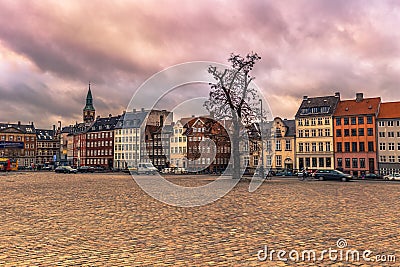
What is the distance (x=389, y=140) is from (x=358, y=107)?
8.79 m

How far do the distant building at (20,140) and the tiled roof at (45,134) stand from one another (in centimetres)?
387

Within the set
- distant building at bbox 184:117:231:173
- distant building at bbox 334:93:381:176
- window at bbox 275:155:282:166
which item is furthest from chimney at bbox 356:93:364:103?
distant building at bbox 184:117:231:173

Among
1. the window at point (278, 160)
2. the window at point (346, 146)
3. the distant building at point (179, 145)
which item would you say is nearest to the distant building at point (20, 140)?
the distant building at point (179, 145)

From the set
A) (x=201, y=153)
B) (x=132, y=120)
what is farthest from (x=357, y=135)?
(x=132, y=120)

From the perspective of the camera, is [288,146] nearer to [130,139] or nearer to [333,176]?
[333,176]

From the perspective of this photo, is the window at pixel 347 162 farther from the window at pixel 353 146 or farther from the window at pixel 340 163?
Answer: the window at pixel 353 146

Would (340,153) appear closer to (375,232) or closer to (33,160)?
(375,232)

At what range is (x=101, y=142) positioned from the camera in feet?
406

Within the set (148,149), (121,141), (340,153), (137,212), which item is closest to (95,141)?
(121,141)

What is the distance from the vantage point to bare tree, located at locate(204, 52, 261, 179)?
37.9 metres

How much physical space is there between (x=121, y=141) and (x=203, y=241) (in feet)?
365

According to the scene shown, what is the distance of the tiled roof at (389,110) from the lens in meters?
70.4

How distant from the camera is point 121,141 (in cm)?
11750

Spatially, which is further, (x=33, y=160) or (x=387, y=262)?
(x=33, y=160)
